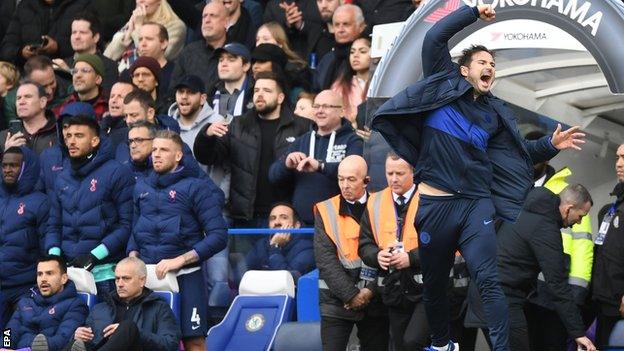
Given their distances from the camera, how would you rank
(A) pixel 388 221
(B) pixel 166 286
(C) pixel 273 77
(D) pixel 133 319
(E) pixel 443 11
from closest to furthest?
(A) pixel 388 221 → (D) pixel 133 319 → (B) pixel 166 286 → (E) pixel 443 11 → (C) pixel 273 77

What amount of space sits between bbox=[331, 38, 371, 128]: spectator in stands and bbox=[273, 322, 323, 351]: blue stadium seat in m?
2.68

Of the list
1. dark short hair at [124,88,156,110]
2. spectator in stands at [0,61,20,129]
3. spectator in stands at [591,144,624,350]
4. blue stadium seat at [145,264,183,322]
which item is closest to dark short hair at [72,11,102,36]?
spectator in stands at [0,61,20,129]

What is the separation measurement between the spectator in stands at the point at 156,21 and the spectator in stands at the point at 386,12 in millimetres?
2304

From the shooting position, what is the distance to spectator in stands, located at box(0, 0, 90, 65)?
19.0 m

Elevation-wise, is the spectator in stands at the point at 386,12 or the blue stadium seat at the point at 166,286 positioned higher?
the spectator in stands at the point at 386,12

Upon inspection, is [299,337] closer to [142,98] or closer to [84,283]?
[84,283]

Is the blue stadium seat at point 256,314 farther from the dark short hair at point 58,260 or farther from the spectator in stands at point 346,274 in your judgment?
the dark short hair at point 58,260

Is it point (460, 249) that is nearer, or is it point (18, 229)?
point (460, 249)

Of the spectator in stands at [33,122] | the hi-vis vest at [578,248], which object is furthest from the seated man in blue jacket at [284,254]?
the spectator in stands at [33,122]

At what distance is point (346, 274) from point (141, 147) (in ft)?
8.28

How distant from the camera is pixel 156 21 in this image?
A: 18.1m

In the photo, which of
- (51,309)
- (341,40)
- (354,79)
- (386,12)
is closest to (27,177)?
(51,309)

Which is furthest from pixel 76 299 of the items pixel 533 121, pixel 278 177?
pixel 533 121

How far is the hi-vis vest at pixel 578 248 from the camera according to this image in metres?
13.2
